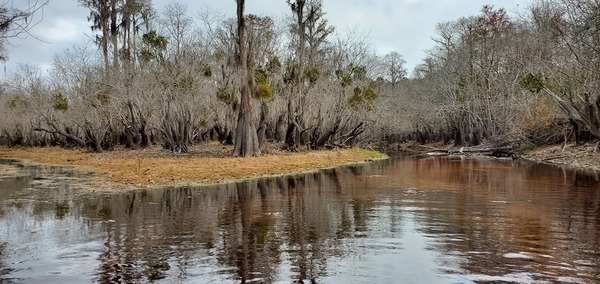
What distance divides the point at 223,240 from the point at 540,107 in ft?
118

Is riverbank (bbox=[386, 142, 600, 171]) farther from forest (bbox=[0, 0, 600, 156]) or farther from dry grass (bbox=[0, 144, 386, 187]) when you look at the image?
dry grass (bbox=[0, 144, 386, 187])

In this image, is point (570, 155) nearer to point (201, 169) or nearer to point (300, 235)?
point (201, 169)

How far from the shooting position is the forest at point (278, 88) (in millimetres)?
30984

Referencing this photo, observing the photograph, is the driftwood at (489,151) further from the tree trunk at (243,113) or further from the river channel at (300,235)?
the river channel at (300,235)

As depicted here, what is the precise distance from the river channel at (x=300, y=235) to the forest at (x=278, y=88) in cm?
1485

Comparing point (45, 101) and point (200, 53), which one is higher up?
point (200, 53)

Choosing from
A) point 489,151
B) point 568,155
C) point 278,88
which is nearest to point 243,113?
point 278,88

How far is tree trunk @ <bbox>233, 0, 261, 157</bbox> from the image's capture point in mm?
28797

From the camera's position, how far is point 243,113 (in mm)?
29219

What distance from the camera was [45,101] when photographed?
43.1m

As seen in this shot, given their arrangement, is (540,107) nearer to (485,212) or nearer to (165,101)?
(165,101)

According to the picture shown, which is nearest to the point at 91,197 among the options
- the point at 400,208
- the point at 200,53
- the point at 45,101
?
the point at 400,208

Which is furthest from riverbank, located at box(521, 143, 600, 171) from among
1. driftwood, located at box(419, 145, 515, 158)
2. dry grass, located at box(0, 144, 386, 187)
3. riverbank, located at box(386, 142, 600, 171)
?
dry grass, located at box(0, 144, 386, 187)

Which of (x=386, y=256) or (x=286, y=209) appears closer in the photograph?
(x=386, y=256)
